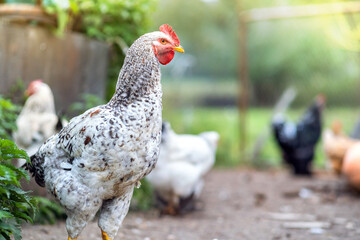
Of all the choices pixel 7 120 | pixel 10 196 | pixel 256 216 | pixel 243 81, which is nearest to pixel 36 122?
pixel 7 120

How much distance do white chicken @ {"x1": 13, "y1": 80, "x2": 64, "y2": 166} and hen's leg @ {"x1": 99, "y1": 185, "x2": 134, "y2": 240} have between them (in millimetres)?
1327

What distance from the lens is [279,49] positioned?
29.3 ft

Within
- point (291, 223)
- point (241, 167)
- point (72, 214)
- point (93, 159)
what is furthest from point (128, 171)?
point (241, 167)

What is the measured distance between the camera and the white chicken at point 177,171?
4605 millimetres

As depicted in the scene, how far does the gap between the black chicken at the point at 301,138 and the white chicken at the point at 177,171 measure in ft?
9.63

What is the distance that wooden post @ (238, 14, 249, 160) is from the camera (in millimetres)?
8766

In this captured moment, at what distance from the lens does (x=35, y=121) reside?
372 cm

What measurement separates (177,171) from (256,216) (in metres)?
1.09

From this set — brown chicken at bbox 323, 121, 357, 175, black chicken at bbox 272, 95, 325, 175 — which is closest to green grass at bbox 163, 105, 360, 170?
black chicken at bbox 272, 95, 325, 175

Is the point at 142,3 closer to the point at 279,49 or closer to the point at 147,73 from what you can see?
the point at 147,73

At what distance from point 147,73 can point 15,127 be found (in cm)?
157

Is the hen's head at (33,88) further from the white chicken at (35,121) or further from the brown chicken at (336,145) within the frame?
the brown chicken at (336,145)

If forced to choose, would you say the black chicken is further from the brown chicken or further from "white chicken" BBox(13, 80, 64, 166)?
"white chicken" BBox(13, 80, 64, 166)

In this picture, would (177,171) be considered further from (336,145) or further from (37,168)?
(336,145)
